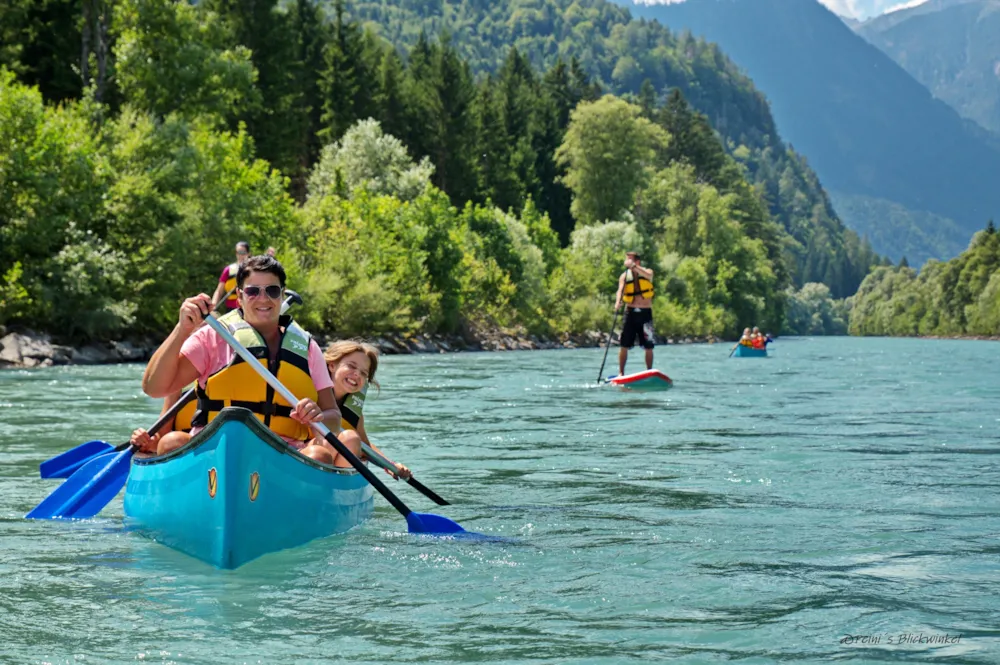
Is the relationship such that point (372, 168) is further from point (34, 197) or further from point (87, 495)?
point (87, 495)

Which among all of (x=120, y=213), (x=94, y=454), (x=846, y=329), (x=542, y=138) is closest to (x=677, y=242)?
(x=542, y=138)

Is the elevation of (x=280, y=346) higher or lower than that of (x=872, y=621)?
higher

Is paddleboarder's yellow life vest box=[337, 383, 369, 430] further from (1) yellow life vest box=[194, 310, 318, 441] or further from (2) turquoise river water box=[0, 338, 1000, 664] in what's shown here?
(1) yellow life vest box=[194, 310, 318, 441]

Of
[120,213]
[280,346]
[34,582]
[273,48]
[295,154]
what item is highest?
[273,48]

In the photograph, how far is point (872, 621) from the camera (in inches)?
224

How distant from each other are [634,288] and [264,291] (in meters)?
15.3

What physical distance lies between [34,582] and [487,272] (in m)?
51.7

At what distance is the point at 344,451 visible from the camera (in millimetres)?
7352

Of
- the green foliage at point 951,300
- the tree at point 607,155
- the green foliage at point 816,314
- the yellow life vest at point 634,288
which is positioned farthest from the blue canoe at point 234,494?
the green foliage at point 816,314

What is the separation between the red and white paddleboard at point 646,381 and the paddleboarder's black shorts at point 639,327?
25.0 inches

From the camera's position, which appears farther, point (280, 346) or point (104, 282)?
point (104, 282)

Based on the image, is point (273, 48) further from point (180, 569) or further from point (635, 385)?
point (180, 569)

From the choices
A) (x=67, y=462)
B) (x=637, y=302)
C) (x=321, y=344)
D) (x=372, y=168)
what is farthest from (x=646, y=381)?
(x=372, y=168)

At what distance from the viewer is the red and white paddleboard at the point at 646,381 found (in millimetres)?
21344
